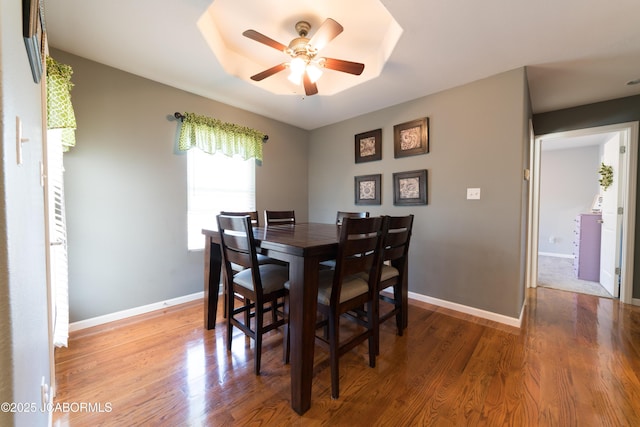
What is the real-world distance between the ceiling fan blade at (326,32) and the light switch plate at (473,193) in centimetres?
188

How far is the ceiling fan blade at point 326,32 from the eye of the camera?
1589mm

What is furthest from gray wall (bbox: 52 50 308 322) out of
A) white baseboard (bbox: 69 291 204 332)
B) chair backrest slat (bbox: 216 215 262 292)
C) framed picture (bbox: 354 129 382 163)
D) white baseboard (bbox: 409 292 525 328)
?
white baseboard (bbox: 409 292 525 328)

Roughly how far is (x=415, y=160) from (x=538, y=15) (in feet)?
4.81

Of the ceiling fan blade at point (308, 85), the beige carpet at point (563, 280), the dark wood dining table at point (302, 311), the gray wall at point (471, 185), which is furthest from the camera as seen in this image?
the beige carpet at point (563, 280)

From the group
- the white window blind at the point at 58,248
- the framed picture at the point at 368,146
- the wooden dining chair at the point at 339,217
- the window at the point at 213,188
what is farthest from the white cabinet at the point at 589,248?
the white window blind at the point at 58,248

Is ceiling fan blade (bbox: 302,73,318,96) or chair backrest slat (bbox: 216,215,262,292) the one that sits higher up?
ceiling fan blade (bbox: 302,73,318,96)

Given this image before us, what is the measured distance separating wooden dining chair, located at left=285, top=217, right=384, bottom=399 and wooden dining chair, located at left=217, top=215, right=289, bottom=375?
4.9 inches

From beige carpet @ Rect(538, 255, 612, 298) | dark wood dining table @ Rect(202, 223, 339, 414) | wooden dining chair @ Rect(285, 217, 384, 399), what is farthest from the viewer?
beige carpet @ Rect(538, 255, 612, 298)

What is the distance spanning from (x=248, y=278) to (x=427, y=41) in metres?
2.20

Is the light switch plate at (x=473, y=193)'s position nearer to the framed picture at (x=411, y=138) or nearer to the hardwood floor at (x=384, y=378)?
the framed picture at (x=411, y=138)

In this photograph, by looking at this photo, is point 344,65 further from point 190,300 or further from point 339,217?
point 190,300

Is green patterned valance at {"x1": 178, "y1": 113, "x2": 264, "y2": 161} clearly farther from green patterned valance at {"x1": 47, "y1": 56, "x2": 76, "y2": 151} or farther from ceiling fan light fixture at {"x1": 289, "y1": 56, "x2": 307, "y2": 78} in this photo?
ceiling fan light fixture at {"x1": 289, "y1": 56, "x2": 307, "y2": 78}

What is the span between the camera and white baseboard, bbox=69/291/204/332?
2100 millimetres

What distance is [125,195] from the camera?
91.4 inches
